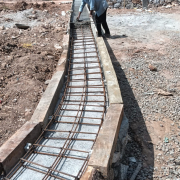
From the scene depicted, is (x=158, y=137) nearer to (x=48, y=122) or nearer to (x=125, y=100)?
(x=125, y=100)

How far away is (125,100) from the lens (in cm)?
561

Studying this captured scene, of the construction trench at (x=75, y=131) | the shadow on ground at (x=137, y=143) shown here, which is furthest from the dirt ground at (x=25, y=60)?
the shadow on ground at (x=137, y=143)

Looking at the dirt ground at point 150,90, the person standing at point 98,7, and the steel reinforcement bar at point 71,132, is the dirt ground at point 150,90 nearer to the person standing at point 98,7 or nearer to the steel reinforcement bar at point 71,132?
the steel reinforcement bar at point 71,132

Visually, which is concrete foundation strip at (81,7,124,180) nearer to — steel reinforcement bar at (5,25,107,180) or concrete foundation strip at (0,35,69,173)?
steel reinforcement bar at (5,25,107,180)

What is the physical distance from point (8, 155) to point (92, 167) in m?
1.25

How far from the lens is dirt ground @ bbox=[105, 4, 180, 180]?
4047mm

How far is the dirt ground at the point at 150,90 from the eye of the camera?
405 cm

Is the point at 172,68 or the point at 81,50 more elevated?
the point at 81,50

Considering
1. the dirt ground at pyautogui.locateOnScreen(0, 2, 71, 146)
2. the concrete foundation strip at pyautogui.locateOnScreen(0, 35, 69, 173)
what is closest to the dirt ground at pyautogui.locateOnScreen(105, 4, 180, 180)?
the concrete foundation strip at pyautogui.locateOnScreen(0, 35, 69, 173)

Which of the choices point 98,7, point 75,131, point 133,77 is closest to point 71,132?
point 75,131

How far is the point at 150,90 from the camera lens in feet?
19.3

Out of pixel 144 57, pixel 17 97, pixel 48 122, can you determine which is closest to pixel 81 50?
pixel 144 57

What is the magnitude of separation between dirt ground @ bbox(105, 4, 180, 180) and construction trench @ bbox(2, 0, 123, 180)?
0.71 meters

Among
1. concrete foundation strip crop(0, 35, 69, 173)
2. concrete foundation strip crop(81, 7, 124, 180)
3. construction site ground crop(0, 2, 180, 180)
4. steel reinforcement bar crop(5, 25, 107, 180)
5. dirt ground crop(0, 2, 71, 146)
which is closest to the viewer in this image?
concrete foundation strip crop(81, 7, 124, 180)
